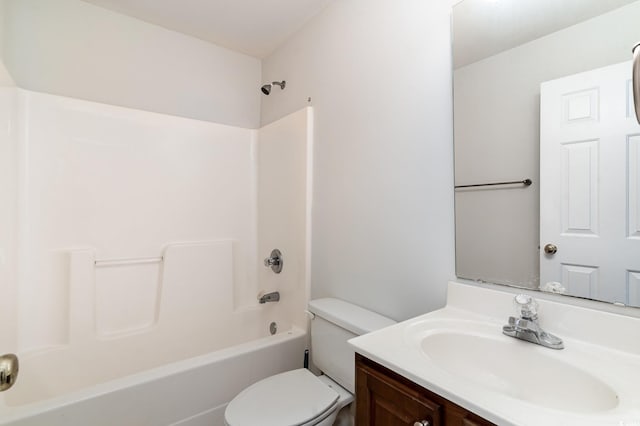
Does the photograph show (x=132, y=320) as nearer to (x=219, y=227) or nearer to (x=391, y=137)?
(x=219, y=227)

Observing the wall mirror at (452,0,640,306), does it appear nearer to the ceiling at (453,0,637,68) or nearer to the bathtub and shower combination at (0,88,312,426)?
the ceiling at (453,0,637,68)

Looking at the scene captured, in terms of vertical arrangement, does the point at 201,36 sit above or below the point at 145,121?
above

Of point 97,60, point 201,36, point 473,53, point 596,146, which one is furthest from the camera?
point 201,36

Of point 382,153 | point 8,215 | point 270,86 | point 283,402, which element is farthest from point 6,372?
point 270,86

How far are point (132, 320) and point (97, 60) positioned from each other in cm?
160

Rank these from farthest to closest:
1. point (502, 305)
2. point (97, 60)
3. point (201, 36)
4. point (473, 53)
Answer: point (201, 36) < point (97, 60) < point (473, 53) < point (502, 305)

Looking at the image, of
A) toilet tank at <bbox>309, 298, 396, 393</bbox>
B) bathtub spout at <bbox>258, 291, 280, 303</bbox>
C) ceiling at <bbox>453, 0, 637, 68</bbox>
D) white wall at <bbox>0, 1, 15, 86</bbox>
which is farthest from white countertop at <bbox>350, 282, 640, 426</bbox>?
white wall at <bbox>0, 1, 15, 86</bbox>

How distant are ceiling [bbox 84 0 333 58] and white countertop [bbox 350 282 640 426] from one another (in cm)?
177

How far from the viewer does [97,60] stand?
6.08ft

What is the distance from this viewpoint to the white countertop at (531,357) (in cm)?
57

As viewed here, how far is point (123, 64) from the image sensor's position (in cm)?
193

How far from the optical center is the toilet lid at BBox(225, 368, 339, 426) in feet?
3.56

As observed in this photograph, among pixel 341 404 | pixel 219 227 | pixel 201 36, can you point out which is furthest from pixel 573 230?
pixel 201 36

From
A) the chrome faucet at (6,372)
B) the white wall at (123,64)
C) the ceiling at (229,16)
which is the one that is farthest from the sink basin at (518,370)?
the white wall at (123,64)
